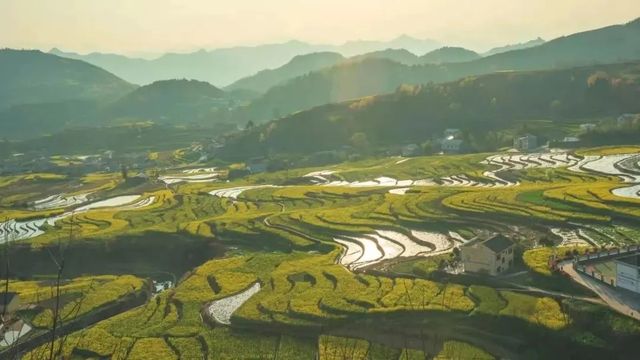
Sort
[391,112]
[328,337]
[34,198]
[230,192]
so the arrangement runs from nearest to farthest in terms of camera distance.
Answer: [328,337] < [230,192] < [34,198] < [391,112]

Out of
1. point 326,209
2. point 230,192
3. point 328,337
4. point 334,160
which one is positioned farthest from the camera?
point 334,160

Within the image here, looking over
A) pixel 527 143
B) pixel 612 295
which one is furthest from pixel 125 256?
pixel 527 143

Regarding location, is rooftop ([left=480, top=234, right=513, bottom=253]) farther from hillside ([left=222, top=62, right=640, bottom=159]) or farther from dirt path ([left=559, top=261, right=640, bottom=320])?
hillside ([left=222, top=62, right=640, bottom=159])

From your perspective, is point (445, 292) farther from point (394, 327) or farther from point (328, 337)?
point (328, 337)

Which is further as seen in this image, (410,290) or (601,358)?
(410,290)

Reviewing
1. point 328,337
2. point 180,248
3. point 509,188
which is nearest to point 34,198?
point 180,248

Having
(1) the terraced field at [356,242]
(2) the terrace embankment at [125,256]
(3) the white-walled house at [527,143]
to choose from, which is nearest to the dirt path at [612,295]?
(1) the terraced field at [356,242]

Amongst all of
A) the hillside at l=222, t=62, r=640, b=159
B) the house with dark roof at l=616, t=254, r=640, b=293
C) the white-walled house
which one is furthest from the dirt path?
the hillside at l=222, t=62, r=640, b=159
